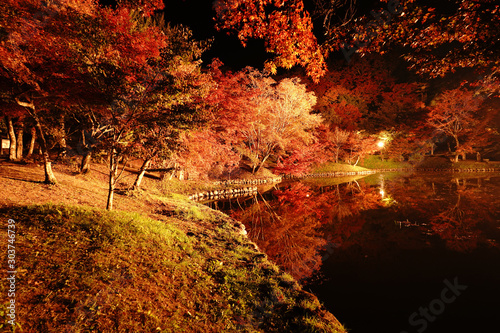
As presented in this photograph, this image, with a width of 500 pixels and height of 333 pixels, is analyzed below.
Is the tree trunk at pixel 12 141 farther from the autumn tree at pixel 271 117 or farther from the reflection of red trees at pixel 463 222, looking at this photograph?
the reflection of red trees at pixel 463 222

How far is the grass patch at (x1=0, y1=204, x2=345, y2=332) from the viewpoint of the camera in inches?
104

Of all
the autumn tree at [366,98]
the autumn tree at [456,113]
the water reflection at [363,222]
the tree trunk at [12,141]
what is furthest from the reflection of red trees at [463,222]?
the autumn tree at [456,113]

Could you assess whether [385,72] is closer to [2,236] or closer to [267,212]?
[267,212]

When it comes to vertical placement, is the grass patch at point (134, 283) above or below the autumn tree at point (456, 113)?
below

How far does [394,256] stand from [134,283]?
7254 mm

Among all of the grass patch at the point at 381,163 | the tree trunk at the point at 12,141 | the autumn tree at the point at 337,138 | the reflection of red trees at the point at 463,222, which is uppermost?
the autumn tree at the point at 337,138

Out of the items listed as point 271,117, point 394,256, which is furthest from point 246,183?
point 394,256

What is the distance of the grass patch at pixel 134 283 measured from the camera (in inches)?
104

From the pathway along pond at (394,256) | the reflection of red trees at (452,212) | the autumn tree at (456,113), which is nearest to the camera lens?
the pathway along pond at (394,256)

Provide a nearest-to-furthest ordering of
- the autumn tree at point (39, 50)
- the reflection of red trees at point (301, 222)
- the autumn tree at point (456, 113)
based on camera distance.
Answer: the autumn tree at point (39, 50) < the reflection of red trees at point (301, 222) < the autumn tree at point (456, 113)

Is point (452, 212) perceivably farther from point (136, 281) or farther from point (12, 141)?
point (12, 141)

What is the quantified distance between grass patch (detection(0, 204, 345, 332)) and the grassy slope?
0.04ft

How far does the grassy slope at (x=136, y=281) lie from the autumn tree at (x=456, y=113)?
3922 cm

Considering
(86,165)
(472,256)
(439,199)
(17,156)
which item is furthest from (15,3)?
(439,199)
